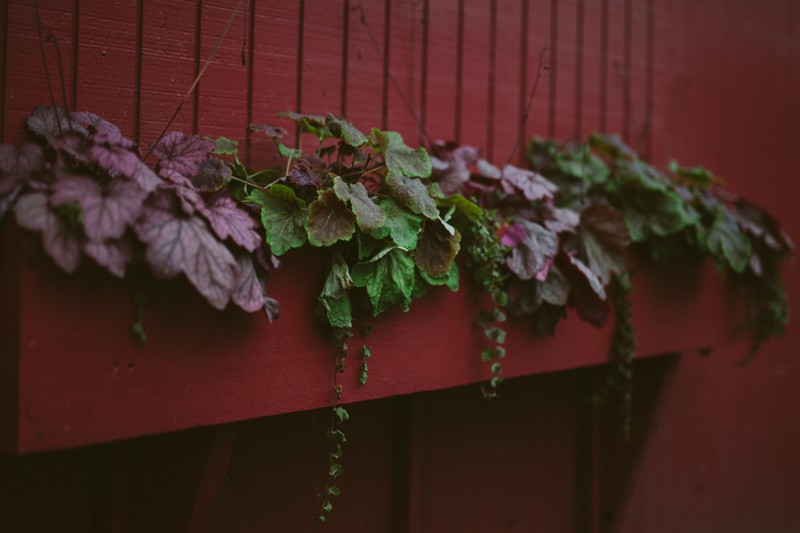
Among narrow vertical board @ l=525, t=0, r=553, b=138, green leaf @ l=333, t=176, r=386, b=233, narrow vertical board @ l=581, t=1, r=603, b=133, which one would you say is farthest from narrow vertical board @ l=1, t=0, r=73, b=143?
narrow vertical board @ l=581, t=1, r=603, b=133

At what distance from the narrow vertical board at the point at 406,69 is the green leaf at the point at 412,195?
19.1 inches

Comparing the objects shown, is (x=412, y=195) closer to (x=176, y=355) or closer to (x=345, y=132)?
(x=345, y=132)

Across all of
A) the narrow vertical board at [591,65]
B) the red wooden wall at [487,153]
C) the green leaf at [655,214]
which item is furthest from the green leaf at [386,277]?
the narrow vertical board at [591,65]

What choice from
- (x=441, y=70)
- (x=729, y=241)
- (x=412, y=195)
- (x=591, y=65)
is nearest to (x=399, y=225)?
(x=412, y=195)

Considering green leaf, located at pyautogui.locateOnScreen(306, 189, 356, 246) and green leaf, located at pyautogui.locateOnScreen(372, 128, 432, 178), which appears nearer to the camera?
green leaf, located at pyautogui.locateOnScreen(306, 189, 356, 246)

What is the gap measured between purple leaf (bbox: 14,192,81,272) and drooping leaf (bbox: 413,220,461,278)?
594mm

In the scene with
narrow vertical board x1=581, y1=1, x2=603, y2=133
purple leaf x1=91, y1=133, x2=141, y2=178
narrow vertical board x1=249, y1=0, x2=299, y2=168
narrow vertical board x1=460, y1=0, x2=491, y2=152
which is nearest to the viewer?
purple leaf x1=91, y1=133, x2=141, y2=178

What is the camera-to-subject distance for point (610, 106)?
7.57 ft

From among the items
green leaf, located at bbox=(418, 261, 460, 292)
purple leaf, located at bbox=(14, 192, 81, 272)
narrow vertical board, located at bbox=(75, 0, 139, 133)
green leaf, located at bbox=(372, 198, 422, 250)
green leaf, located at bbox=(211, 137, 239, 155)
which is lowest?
green leaf, located at bbox=(418, 261, 460, 292)

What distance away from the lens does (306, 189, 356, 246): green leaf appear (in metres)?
1.19

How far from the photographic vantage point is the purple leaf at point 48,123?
1162mm

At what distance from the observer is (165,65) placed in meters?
1.38

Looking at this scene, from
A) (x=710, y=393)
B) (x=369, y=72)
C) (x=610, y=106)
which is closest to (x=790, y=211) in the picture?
(x=710, y=393)

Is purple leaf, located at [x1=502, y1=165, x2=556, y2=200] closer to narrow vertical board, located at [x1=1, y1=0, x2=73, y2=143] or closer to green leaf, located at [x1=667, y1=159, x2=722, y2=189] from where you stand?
green leaf, located at [x1=667, y1=159, x2=722, y2=189]
